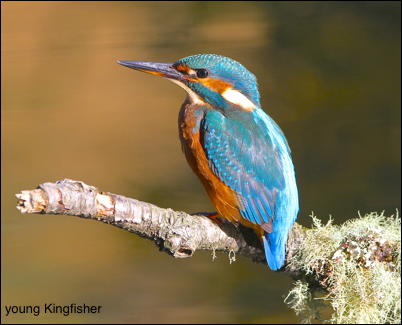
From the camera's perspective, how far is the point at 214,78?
263cm

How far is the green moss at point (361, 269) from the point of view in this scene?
2.18 m

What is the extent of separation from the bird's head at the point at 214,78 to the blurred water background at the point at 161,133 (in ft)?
5.88

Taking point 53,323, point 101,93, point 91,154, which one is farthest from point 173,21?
point 53,323

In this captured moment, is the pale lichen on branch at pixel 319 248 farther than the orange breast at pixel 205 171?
No

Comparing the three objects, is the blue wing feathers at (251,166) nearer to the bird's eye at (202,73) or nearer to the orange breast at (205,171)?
the orange breast at (205,171)

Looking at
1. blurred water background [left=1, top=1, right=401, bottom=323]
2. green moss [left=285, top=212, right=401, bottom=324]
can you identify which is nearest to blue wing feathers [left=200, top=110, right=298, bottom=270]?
green moss [left=285, top=212, right=401, bottom=324]

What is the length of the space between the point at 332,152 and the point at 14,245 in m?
2.07

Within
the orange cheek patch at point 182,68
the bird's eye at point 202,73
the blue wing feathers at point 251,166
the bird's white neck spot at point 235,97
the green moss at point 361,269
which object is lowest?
the green moss at point 361,269

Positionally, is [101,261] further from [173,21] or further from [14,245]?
[173,21]

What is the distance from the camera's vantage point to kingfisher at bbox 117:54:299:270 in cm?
251

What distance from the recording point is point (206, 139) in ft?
8.39

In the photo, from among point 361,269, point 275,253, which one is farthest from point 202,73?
point 361,269

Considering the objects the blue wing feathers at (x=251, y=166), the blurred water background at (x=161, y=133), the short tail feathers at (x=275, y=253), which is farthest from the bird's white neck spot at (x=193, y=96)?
the blurred water background at (x=161, y=133)

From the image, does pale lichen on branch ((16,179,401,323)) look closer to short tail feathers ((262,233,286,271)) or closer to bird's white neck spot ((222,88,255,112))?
short tail feathers ((262,233,286,271))
